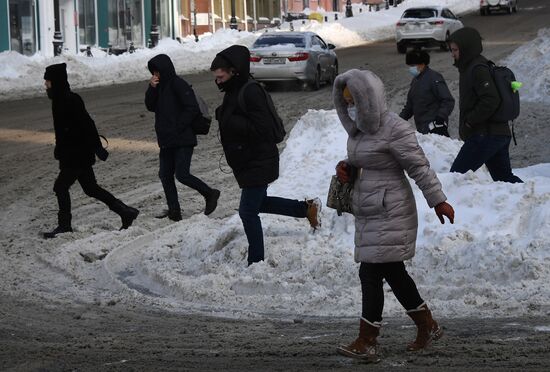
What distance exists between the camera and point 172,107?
1262cm

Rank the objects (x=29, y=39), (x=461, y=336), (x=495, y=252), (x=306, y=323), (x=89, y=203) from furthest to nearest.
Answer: (x=29, y=39) → (x=89, y=203) → (x=495, y=252) → (x=306, y=323) → (x=461, y=336)

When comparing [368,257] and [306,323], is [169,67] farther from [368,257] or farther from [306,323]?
[368,257]

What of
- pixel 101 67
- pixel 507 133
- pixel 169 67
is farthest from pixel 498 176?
pixel 101 67

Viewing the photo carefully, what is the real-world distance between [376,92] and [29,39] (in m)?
34.2

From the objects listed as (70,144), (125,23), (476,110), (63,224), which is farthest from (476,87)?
(125,23)

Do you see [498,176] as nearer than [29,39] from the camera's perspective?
Yes

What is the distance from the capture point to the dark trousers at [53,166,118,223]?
1241cm

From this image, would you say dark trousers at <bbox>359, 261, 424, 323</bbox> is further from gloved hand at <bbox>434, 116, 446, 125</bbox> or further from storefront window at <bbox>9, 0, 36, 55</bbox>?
storefront window at <bbox>9, 0, 36, 55</bbox>

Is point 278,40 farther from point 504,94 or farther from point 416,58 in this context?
point 504,94

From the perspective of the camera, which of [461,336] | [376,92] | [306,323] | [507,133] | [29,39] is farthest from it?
[29,39]

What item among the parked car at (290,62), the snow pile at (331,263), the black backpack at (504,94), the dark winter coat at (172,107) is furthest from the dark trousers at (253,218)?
the parked car at (290,62)

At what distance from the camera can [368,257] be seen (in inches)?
274

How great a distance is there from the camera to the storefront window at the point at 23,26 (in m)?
39.0

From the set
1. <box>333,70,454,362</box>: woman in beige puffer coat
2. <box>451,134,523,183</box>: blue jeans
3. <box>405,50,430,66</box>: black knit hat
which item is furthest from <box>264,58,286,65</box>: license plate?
<box>333,70,454,362</box>: woman in beige puffer coat
